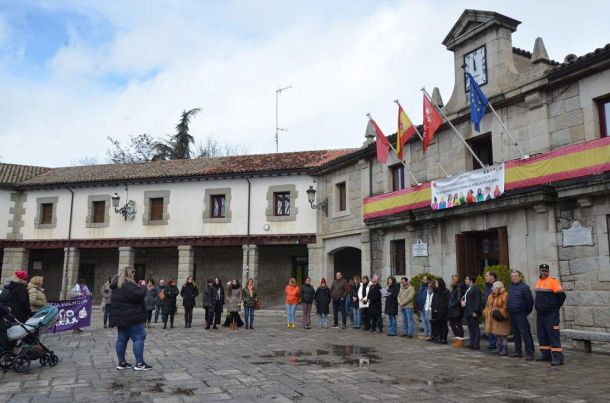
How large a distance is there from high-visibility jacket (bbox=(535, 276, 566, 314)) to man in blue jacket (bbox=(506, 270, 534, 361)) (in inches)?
10.3

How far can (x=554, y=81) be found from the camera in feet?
38.6

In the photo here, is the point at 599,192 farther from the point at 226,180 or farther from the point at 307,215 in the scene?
the point at 226,180

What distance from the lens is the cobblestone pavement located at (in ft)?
20.4

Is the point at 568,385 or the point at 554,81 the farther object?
the point at 554,81

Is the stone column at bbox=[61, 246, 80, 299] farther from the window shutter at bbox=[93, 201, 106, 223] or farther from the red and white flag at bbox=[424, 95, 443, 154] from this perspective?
the red and white flag at bbox=[424, 95, 443, 154]

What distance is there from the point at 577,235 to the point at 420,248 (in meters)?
5.08

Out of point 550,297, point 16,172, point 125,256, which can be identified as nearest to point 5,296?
point 550,297

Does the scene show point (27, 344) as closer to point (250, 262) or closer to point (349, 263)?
point (250, 262)

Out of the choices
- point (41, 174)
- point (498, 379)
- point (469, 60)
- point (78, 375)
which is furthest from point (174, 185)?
point (498, 379)

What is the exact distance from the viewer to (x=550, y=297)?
8820mm

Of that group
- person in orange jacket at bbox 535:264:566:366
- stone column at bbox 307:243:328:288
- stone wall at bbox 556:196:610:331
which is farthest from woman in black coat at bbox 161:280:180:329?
stone wall at bbox 556:196:610:331

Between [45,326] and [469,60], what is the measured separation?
1220 centimetres

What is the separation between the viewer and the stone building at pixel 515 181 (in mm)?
10820

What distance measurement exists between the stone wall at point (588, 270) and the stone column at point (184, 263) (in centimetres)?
1601
